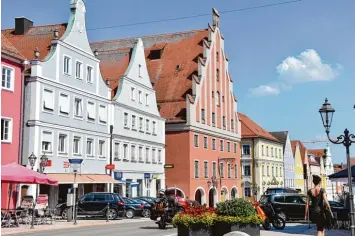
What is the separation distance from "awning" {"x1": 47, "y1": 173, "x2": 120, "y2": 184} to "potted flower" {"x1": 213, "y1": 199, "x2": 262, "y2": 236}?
68.7ft

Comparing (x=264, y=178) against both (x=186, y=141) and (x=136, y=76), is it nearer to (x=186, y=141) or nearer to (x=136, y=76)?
(x=186, y=141)

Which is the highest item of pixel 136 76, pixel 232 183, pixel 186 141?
pixel 136 76

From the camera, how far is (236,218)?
1498 cm

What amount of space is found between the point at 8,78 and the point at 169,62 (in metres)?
31.9

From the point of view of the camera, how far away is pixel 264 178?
76062 millimetres

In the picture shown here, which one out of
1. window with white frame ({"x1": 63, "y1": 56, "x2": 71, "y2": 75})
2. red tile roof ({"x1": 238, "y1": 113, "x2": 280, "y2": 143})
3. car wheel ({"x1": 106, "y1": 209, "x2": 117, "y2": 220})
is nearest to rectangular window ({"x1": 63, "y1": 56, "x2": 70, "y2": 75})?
window with white frame ({"x1": 63, "y1": 56, "x2": 71, "y2": 75})

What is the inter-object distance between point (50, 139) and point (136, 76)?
51.1ft

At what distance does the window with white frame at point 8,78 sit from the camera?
31.5m

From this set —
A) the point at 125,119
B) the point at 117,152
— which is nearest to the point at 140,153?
the point at 125,119

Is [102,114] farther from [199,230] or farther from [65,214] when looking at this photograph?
[199,230]

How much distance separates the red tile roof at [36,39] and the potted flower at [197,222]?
24792 mm

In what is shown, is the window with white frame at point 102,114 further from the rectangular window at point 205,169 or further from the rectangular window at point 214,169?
the rectangular window at point 214,169

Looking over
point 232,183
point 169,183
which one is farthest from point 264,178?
point 169,183

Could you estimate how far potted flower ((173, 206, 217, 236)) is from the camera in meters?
15.0
